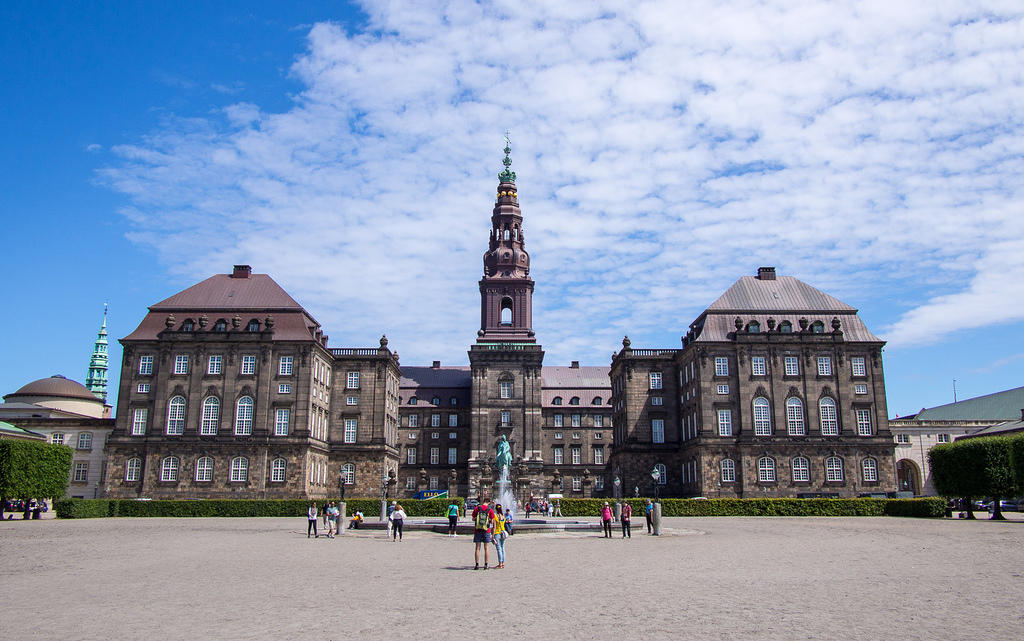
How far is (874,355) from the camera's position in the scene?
75.5 metres

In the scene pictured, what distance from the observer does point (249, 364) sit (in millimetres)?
75438

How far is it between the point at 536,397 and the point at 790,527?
51.4m

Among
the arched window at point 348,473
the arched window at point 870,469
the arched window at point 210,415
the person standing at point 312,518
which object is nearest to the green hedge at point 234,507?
the arched window at point 210,415

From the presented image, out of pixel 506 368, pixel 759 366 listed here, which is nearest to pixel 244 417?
pixel 506 368

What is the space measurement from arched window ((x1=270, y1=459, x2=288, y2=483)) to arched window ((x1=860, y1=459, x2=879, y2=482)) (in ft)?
178

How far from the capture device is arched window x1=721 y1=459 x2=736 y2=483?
2881 inches

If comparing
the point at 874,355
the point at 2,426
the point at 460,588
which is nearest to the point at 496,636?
the point at 460,588

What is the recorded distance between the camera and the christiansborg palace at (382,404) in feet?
239

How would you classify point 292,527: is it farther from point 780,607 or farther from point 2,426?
point 2,426

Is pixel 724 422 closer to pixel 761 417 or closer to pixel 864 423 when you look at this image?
pixel 761 417

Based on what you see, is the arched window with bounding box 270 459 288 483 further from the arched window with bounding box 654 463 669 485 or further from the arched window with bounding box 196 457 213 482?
the arched window with bounding box 654 463 669 485

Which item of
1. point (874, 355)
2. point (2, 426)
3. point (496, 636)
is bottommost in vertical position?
point (496, 636)

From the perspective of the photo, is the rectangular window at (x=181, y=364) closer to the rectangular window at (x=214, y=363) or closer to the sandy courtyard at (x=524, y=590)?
the rectangular window at (x=214, y=363)

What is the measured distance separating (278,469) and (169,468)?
9.99 metres
